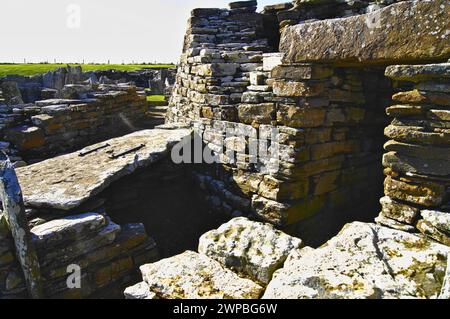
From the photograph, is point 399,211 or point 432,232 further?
point 399,211

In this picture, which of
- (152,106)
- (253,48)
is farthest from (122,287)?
(152,106)

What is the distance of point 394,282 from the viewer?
2541mm

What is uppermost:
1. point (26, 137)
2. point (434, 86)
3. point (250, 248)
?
point (434, 86)

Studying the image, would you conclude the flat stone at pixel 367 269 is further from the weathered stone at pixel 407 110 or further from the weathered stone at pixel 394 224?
the weathered stone at pixel 407 110

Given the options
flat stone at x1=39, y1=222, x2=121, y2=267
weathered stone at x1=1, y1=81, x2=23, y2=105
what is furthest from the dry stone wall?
weathered stone at x1=1, y1=81, x2=23, y2=105

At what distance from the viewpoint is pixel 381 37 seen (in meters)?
3.41

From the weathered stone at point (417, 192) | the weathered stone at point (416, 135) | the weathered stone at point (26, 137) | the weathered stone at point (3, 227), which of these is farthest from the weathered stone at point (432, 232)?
the weathered stone at point (26, 137)

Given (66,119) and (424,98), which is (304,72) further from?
(66,119)

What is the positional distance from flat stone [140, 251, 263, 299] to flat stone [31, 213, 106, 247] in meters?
0.94

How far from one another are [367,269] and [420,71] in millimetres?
1757

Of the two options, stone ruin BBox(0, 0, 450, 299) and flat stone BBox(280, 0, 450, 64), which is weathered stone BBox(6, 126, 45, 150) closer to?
stone ruin BBox(0, 0, 450, 299)

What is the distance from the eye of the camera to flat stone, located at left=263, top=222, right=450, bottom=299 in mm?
2496

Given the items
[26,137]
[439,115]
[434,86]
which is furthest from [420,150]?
[26,137]

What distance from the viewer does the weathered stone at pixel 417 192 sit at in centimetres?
310
